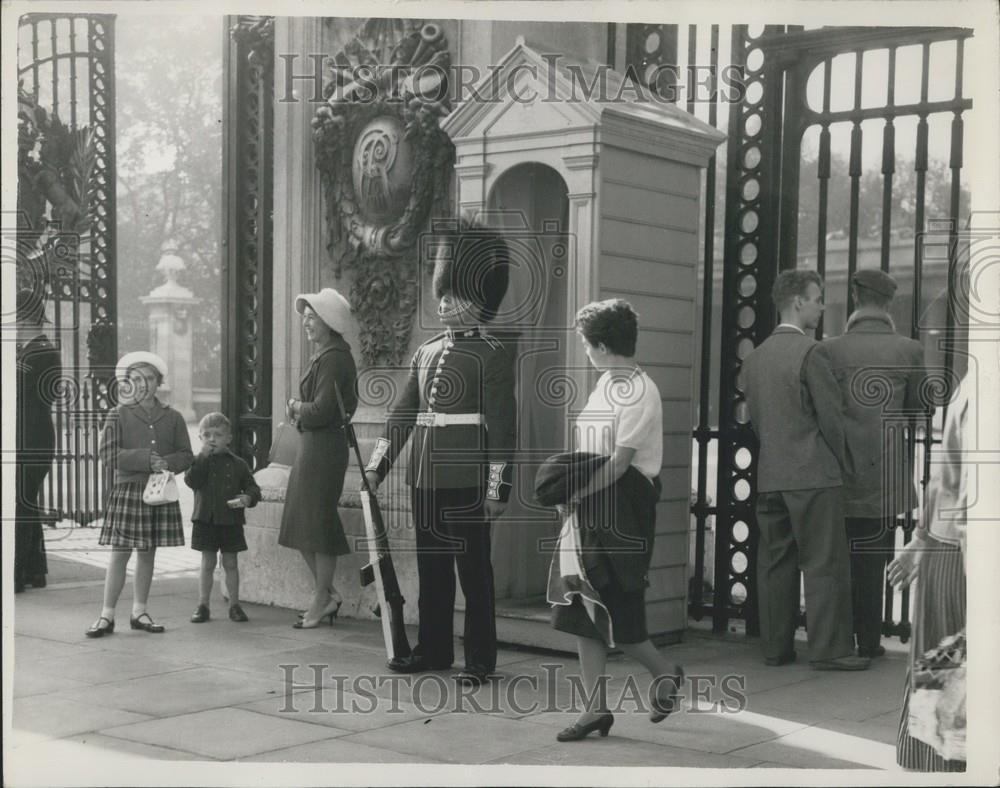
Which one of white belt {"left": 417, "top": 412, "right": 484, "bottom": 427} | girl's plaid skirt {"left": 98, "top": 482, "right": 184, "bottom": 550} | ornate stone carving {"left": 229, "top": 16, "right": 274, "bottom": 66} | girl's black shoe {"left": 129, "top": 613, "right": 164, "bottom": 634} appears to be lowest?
girl's black shoe {"left": 129, "top": 613, "right": 164, "bottom": 634}

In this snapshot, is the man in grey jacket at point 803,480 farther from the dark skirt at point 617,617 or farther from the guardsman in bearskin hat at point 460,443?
the dark skirt at point 617,617

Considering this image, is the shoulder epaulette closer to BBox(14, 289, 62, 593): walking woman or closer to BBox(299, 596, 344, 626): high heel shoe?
BBox(299, 596, 344, 626): high heel shoe

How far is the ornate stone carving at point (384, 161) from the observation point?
7254 millimetres

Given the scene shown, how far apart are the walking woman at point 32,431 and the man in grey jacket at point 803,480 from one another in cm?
429

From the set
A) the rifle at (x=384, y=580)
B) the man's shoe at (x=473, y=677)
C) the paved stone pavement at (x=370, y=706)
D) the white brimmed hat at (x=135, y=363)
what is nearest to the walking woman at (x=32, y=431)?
the paved stone pavement at (x=370, y=706)

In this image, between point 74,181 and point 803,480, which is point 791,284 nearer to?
point 803,480

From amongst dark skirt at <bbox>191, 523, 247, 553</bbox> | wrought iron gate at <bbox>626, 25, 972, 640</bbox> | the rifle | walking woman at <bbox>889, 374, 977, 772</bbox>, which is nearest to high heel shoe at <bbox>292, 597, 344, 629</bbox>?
dark skirt at <bbox>191, 523, 247, 553</bbox>

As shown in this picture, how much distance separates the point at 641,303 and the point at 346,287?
2.12 m

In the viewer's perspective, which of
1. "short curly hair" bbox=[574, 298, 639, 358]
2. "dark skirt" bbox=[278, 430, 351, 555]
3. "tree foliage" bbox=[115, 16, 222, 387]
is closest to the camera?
"short curly hair" bbox=[574, 298, 639, 358]

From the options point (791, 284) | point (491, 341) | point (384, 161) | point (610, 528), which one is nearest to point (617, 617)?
point (610, 528)

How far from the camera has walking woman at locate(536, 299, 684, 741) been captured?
16.4 feet

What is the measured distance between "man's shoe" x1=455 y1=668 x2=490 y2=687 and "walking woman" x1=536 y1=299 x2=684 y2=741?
0.85 meters

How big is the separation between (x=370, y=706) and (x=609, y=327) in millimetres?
1807

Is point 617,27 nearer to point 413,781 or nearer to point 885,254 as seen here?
point 885,254
